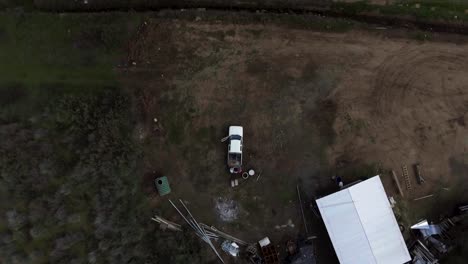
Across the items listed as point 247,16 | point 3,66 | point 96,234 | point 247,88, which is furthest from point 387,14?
point 3,66

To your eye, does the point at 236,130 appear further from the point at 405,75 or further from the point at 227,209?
the point at 405,75

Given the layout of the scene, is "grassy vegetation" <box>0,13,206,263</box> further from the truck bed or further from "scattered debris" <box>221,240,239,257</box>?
the truck bed

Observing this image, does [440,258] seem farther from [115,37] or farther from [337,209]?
[115,37]

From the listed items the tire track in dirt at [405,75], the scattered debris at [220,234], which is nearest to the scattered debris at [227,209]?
the scattered debris at [220,234]

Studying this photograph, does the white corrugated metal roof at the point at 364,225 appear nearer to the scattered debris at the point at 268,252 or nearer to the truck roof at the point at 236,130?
the scattered debris at the point at 268,252

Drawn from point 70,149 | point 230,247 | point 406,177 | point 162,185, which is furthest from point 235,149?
point 406,177

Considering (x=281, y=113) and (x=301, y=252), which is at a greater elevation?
(x=281, y=113)

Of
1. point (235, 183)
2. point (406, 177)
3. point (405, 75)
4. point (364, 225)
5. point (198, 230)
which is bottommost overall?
point (198, 230)
